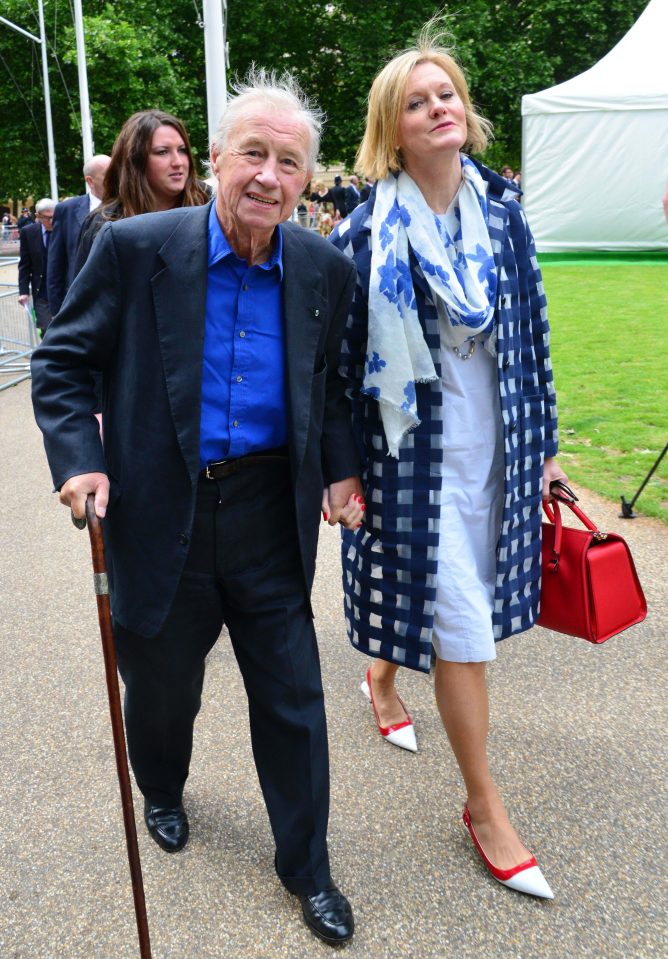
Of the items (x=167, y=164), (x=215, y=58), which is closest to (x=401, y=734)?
(x=167, y=164)

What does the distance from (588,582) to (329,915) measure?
1.12 metres

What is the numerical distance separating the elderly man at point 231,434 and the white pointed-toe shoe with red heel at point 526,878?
437 millimetres

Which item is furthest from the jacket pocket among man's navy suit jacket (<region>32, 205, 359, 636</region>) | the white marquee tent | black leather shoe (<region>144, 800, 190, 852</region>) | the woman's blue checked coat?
the white marquee tent

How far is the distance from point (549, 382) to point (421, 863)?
1.39 m

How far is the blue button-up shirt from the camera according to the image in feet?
7.30

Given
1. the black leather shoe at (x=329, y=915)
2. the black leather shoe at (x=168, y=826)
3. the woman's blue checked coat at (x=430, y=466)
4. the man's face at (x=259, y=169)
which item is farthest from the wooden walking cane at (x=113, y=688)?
the woman's blue checked coat at (x=430, y=466)

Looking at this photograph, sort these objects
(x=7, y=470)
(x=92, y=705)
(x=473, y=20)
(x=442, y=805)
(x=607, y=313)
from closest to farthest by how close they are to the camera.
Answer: (x=442, y=805)
(x=92, y=705)
(x=7, y=470)
(x=607, y=313)
(x=473, y=20)

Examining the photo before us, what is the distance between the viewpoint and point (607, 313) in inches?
484

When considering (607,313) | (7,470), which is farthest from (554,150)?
(7,470)

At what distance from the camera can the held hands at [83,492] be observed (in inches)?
84.4

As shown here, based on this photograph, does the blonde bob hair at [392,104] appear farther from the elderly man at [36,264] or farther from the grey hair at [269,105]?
the elderly man at [36,264]

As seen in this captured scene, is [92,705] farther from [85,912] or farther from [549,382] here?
[549,382]

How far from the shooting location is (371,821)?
2861 millimetres

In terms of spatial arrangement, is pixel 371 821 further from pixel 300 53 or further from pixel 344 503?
pixel 300 53
